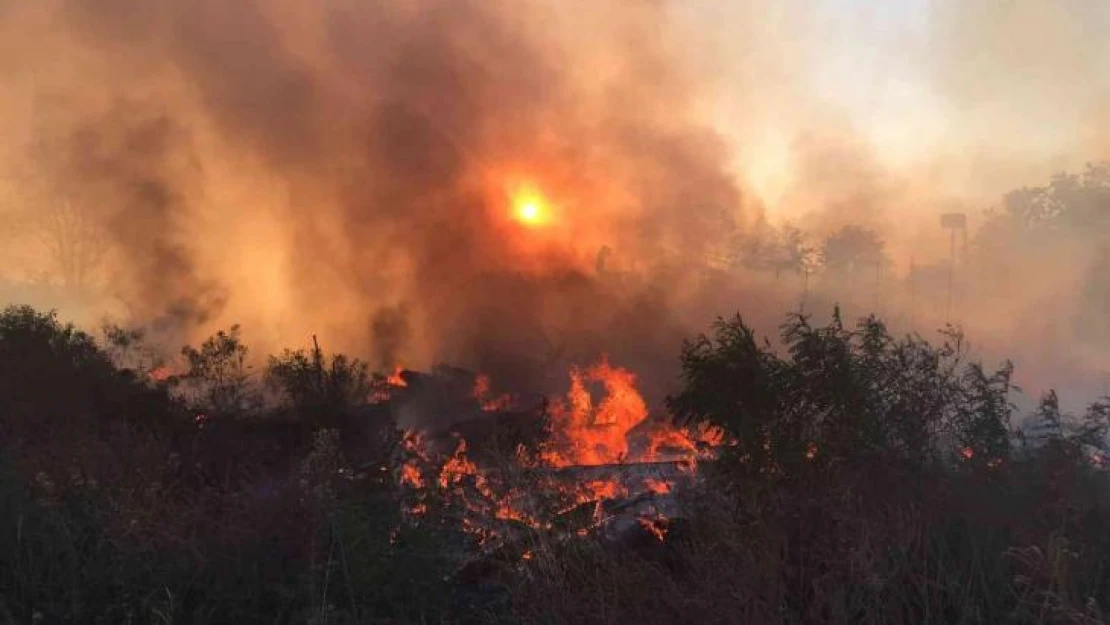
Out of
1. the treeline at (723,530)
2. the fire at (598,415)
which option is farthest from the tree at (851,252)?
the treeline at (723,530)

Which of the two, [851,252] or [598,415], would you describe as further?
[851,252]

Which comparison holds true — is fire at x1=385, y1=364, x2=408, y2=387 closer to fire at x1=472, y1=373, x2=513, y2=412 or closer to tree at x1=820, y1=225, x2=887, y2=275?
fire at x1=472, y1=373, x2=513, y2=412

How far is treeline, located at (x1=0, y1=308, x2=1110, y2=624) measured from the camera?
3074 mm

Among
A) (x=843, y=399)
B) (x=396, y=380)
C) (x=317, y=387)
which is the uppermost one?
(x=396, y=380)

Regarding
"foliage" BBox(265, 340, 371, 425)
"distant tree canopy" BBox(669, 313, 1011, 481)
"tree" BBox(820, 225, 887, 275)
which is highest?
"tree" BBox(820, 225, 887, 275)

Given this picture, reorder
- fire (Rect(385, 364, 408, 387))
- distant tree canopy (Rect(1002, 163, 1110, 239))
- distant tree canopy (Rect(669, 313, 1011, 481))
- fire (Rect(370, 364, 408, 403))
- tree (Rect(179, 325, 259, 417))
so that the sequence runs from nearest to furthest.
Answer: distant tree canopy (Rect(669, 313, 1011, 481)) < tree (Rect(179, 325, 259, 417)) < fire (Rect(370, 364, 408, 403)) < fire (Rect(385, 364, 408, 387)) < distant tree canopy (Rect(1002, 163, 1110, 239))

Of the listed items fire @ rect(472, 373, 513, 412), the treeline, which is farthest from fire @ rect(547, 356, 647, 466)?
the treeline

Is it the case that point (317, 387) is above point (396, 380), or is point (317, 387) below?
below

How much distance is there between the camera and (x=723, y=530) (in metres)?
3.31

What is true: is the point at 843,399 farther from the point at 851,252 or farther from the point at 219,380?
the point at 851,252

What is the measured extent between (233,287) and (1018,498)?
76.3ft

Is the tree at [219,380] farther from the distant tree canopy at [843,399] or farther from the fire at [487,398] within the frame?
the distant tree canopy at [843,399]

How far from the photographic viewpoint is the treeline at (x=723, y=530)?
307 centimetres

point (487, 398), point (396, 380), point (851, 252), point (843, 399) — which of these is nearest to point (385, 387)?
point (396, 380)
